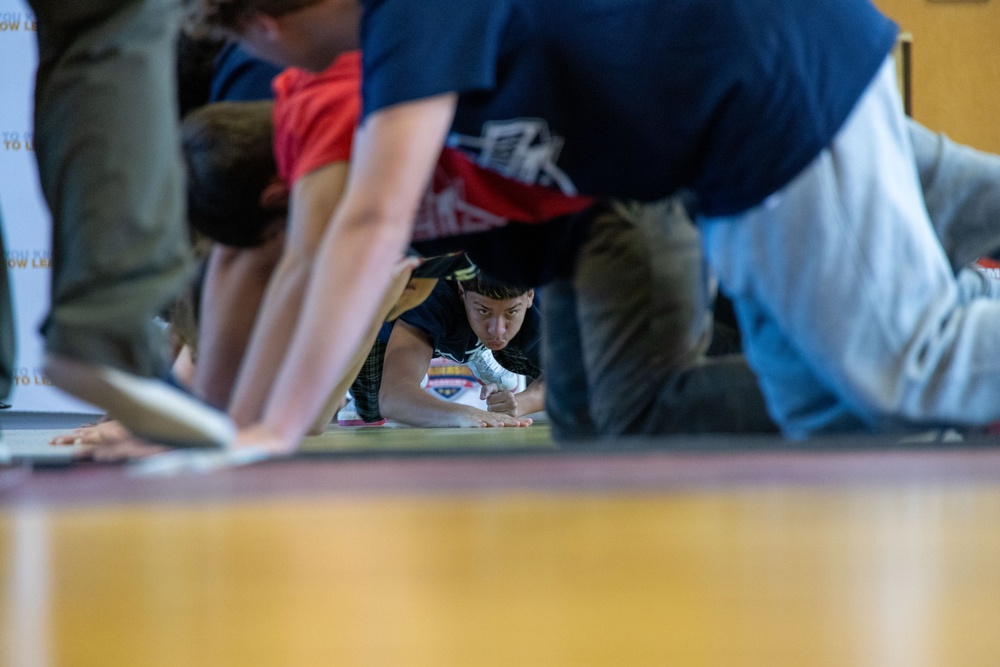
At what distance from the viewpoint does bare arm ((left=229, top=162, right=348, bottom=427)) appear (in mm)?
862

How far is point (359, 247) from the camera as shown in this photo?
75cm

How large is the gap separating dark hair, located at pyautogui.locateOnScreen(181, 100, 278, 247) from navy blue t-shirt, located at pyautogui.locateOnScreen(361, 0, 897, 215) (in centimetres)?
24

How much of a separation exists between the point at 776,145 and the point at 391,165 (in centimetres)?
33

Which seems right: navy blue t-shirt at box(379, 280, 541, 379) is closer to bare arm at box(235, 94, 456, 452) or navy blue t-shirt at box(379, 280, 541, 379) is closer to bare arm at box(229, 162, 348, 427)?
bare arm at box(229, 162, 348, 427)

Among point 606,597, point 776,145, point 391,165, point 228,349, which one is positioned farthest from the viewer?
point 228,349

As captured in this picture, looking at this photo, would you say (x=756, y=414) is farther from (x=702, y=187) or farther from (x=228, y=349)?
(x=228, y=349)

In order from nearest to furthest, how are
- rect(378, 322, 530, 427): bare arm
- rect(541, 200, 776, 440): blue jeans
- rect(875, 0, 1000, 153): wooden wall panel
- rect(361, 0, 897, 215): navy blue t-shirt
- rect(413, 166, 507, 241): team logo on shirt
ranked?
rect(361, 0, 897, 215): navy blue t-shirt, rect(413, 166, 507, 241): team logo on shirt, rect(541, 200, 776, 440): blue jeans, rect(378, 322, 530, 427): bare arm, rect(875, 0, 1000, 153): wooden wall panel

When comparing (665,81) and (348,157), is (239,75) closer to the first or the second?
(348,157)

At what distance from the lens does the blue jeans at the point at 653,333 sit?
1.05m

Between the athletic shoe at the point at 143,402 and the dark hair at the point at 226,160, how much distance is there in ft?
0.99

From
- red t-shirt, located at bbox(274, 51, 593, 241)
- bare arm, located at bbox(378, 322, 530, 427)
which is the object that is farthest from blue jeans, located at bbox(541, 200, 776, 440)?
bare arm, located at bbox(378, 322, 530, 427)

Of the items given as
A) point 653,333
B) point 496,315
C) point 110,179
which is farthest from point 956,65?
point 110,179

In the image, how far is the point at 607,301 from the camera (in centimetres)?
107

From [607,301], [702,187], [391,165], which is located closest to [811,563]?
[391,165]
